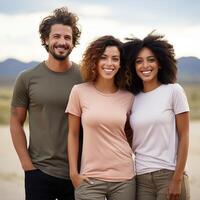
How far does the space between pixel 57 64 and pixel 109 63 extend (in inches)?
12.0

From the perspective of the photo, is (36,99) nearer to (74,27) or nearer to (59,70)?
(59,70)

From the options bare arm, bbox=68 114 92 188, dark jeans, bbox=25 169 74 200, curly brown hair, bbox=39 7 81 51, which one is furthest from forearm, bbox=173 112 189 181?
curly brown hair, bbox=39 7 81 51

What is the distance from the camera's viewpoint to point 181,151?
1.94 metres

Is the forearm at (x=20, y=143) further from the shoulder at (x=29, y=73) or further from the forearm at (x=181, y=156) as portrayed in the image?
the forearm at (x=181, y=156)

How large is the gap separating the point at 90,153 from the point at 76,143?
11 cm

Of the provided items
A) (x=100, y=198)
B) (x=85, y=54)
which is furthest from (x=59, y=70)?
(x=100, y=198)

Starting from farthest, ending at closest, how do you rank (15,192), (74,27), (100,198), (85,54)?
(15,192) → (74,27) → (85,54) → (100,198)

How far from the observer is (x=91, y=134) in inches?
76.8

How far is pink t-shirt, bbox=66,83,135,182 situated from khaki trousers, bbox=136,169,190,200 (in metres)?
0.07

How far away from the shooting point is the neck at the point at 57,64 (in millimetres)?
2154

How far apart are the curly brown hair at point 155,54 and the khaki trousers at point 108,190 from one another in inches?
17.6

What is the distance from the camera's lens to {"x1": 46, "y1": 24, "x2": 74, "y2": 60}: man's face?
2.12 m

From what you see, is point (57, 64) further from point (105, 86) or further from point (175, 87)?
point (175, 87)

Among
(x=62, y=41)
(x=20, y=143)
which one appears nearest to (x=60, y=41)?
(x=62, y=41)
